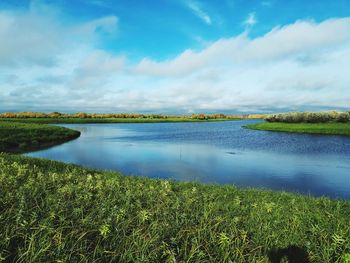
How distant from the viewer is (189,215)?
6660 millimetres

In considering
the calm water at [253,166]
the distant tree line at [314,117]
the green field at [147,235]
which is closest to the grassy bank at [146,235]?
the green field at [147,235]

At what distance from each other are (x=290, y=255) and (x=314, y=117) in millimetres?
78438

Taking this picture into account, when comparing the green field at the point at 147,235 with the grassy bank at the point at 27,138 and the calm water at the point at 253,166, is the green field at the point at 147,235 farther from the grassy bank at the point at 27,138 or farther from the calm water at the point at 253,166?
the grassy bank at the point at 27,138

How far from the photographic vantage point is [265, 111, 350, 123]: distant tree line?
68.7 m

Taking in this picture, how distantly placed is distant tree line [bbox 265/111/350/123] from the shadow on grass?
7395 centimetres

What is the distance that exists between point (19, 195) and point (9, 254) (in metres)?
2.64

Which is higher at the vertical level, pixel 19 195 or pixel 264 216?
pixel 19 195

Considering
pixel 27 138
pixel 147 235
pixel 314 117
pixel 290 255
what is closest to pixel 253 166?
pixel 290 255

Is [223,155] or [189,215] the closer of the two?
[189,215]

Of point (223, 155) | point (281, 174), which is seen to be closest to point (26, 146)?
point (223, 155)

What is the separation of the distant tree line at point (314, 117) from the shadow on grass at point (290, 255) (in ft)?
243

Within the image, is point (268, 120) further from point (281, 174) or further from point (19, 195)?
point (19, 195)

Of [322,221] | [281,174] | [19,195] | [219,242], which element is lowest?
[281,174]

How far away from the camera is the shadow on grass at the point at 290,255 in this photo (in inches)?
205
